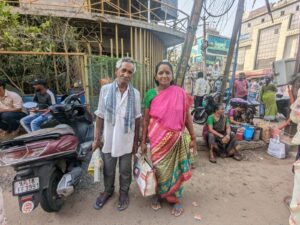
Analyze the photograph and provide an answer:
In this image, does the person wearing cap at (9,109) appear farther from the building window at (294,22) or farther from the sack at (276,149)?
the building window at (294,22)

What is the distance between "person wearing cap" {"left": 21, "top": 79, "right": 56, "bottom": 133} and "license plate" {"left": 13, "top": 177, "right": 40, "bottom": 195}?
1.53 metres

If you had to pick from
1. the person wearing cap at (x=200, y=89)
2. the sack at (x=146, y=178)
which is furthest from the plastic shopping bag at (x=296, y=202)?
the person wearing cap at (x=200, y=89)

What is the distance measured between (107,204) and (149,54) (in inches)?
300

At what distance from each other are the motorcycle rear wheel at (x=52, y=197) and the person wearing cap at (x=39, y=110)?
54.9 inches

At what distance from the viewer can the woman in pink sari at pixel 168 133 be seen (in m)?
1.99

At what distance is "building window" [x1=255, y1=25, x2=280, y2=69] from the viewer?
69.1 ft

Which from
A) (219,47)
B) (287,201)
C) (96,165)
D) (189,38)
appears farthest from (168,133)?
(219,47)

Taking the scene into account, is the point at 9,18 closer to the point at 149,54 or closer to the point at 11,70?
the point at 11,70

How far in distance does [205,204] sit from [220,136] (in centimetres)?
149

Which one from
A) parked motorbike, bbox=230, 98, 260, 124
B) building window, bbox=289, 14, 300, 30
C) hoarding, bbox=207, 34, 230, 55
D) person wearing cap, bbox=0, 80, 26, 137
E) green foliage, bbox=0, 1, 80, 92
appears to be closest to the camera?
person wearing cap, bbox=0, 80, 26, 137

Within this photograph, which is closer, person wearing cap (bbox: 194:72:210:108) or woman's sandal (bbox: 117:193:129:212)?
woman's sandal (bbox: 117:193:129:212)

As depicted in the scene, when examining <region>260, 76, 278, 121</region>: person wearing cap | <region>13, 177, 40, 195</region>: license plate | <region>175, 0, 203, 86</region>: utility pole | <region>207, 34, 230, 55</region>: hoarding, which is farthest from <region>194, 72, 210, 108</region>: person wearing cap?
<region>207, 34, 230, 55</region>: hoarding

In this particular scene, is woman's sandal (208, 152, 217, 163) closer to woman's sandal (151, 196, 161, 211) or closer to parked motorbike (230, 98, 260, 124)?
woman's sandal (151, 196, 161, 211)

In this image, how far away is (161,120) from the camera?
79.3 inches
